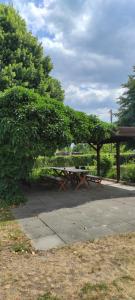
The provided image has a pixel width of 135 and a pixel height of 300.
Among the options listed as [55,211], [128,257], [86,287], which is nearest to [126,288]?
[86,287]

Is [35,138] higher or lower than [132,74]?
lower

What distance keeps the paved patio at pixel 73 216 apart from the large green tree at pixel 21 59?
7814 millimetres

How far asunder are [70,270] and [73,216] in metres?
2.52

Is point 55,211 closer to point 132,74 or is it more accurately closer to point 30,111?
point 30,111

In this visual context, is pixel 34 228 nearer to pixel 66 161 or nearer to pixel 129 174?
pixel 129 174

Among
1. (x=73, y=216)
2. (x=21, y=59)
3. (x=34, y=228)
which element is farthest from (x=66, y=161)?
(x=34, y=228)

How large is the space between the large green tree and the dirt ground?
11257mm

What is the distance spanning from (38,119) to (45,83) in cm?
842

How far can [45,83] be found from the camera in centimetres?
1520

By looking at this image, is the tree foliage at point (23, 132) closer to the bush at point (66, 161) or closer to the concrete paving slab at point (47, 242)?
the concrete paving slab at point (47, 242)

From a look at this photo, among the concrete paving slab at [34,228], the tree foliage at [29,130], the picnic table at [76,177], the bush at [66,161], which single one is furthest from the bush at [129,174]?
the bush at [66,161]

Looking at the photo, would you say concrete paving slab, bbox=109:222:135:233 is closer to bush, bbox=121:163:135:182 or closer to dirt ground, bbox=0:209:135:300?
dirt ground, bbox=0:209:135:300

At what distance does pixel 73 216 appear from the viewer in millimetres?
5715

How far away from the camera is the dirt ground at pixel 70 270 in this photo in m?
2.69
